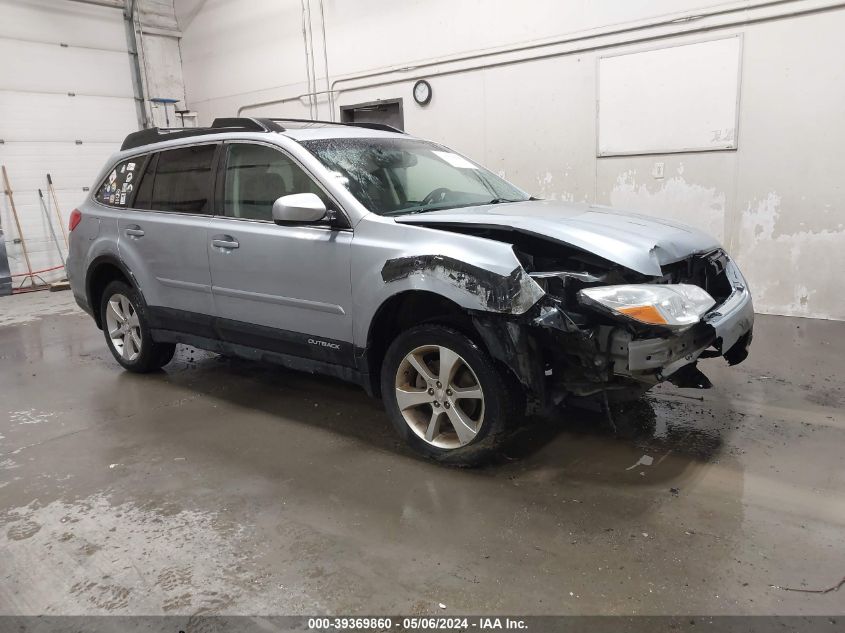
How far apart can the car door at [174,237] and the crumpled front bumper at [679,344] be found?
2401 mm

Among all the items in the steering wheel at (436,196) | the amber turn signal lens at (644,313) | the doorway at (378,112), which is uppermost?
the doorway at (378,112)

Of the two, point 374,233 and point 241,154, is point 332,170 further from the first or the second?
point 241,154

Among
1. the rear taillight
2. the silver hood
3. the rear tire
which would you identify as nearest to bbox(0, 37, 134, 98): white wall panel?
the rear taillight

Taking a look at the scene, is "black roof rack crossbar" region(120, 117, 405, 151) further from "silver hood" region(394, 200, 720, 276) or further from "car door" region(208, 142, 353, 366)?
"silver hood" region(394, 200, 720, 276)

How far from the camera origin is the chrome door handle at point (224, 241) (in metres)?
3.43

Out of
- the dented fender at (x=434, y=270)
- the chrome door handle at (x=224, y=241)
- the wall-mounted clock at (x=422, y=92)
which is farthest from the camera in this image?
the wall-mounted clock at (x=422, y=92)

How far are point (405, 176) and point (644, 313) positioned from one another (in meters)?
1.60

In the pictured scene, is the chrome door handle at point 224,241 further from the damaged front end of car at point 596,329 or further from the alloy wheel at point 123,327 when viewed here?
the damaged front end of car at point 596,329

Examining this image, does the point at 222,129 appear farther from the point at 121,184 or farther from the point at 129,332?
the point at 129,332

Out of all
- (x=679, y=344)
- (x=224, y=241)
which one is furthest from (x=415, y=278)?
(x=224, y=241)

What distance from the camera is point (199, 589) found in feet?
6.88

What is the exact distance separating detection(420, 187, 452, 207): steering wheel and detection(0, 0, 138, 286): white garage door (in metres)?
8.79

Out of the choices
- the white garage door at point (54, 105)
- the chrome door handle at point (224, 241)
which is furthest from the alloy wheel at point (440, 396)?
the white garage door at point (54, 105)

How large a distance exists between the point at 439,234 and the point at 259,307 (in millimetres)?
1240
